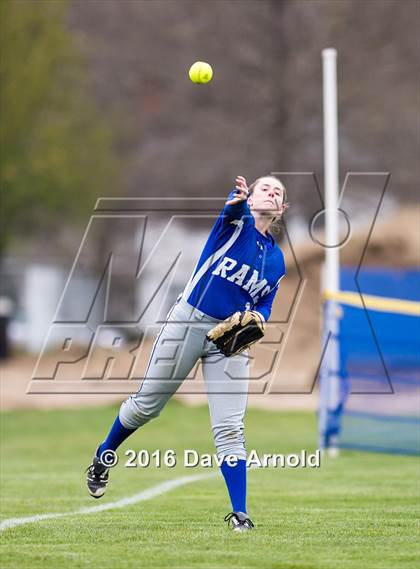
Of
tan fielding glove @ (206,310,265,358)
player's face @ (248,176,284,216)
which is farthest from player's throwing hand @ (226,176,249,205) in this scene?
tan fielding glove @ (206,310,265,358)

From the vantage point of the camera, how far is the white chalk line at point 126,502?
22.0ft

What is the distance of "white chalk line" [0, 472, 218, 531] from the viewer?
22.0 ft

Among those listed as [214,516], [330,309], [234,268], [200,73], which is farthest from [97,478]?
[330,309]

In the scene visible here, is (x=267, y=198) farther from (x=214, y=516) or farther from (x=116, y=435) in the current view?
(x=214, y=516)

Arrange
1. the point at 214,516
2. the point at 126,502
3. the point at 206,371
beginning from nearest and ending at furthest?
the point at 206,371 → the point at 214,516 → the point at 126,502

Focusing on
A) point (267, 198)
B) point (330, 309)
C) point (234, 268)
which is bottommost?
point (234, 268)

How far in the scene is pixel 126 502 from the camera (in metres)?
7.93

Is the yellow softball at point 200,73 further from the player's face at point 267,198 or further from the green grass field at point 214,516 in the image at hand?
the green grass field at point 214,516

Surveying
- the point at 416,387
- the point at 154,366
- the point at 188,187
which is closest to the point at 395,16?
the point at 188,187

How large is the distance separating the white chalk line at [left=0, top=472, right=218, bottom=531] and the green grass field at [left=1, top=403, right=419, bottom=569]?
93 mm

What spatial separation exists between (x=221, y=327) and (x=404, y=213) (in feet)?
54.1

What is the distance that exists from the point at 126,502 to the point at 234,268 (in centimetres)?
240

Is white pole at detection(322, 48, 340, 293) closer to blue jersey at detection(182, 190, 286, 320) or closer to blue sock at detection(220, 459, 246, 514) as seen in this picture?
blue jersey at detection(182, 190, 286, 320)

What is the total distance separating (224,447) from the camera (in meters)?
6.24
